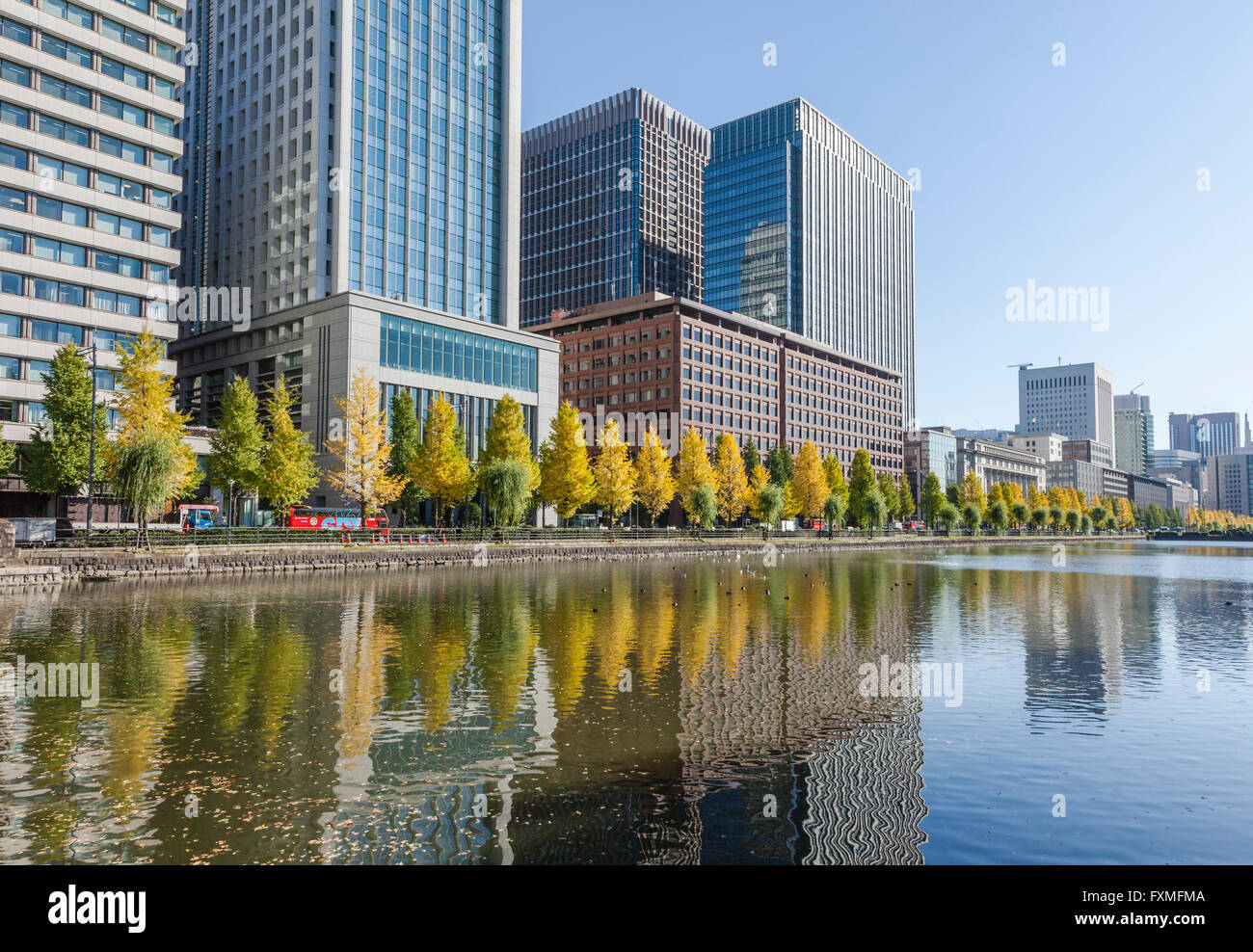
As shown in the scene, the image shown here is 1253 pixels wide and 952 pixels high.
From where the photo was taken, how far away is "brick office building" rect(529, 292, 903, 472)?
135125 mm

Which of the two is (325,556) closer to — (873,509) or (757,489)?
(757,489)

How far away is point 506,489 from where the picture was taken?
220 feet

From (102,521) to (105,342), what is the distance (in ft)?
56.0

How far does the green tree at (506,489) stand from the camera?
221 feet

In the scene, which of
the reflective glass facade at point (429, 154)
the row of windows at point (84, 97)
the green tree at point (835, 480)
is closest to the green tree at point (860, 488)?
the green tree at point (835, 480)

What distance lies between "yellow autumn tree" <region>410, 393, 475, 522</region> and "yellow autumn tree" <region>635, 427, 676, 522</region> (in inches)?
1017

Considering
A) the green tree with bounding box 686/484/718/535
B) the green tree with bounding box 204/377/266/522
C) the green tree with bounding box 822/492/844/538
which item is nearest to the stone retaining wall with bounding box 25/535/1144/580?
the green tree with bounding box 686/484/718/535

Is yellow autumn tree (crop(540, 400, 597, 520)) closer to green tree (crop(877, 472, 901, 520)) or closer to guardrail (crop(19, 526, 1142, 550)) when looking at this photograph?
guardrail (crop(19, 526, 1142, 550))

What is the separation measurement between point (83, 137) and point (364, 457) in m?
38.5

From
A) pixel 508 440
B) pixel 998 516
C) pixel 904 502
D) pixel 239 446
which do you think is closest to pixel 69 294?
pixel 239 446

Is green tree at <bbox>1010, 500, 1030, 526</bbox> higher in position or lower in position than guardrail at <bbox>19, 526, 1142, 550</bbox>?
higher

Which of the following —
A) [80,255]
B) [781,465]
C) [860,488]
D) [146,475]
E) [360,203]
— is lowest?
[146,475]

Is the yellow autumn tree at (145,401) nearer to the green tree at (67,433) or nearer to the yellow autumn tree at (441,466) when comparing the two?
the green tree at (67,433)
